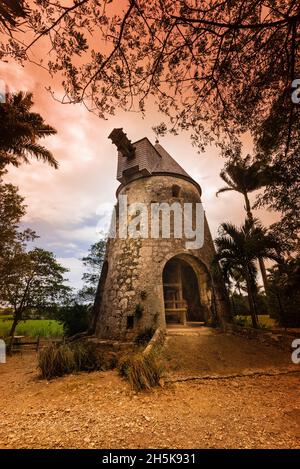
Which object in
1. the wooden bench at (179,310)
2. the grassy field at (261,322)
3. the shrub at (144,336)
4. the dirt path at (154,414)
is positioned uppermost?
the wooden bench at (179,310)

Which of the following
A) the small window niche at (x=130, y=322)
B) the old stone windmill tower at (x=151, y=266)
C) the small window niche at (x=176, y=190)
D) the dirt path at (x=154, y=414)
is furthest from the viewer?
the small window niche at (x=176, y=190)

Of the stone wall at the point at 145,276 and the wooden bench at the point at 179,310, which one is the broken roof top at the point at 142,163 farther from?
the wooden bench at the point at 179,310

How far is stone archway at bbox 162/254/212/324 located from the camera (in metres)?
10.9

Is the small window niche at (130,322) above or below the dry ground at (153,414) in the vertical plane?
above

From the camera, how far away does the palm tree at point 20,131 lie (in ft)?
24.8

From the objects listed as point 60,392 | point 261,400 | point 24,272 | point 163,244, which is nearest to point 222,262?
point 163,244

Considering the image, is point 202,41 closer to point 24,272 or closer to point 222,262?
point 222,262

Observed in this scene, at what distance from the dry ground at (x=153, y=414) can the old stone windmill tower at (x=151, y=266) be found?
14.5 feet

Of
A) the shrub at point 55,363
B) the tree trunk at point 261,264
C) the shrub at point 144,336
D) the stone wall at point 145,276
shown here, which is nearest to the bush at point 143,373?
the shrub at point 55,363

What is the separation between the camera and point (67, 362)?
6.09m

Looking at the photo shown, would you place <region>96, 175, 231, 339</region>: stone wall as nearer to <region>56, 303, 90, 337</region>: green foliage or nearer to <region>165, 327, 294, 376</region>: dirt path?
<region>165, 327, 294, 376</region>: dirt path

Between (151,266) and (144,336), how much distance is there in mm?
3136

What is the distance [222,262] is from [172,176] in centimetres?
584
